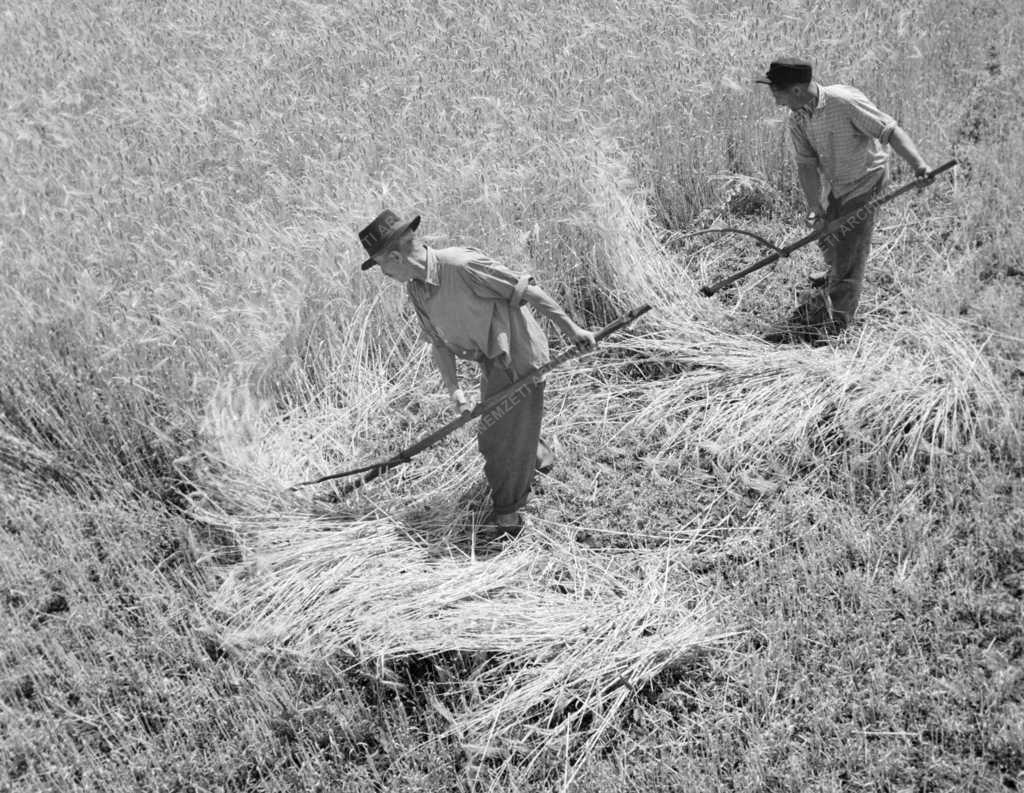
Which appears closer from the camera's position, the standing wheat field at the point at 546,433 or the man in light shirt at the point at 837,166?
the standing wheat field at the point at 546,433

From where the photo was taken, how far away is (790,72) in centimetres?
421

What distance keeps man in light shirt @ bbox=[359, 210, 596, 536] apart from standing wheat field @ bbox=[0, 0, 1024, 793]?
1.02 feet

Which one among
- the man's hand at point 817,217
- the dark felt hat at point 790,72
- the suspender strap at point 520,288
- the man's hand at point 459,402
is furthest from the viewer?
the man's hand at point 817,217

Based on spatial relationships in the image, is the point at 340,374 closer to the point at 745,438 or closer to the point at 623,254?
the point at 623,254

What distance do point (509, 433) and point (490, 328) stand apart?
0.45m

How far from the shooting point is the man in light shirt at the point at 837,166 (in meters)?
4.27

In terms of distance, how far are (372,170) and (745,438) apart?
126 inches

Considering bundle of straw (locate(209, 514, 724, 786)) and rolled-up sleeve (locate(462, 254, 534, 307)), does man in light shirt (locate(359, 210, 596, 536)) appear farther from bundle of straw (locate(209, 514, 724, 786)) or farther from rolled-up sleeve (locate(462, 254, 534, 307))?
bundle of straw (locate(209, 514, 724, 786))

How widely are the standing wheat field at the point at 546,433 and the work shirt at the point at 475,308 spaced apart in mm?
751

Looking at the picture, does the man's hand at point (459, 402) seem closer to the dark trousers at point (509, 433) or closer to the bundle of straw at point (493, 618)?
the dark trousers at point (509, 433)

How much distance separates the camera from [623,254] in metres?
5.06

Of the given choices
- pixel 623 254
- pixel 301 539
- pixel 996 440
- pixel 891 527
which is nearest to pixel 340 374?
pixel 301 539

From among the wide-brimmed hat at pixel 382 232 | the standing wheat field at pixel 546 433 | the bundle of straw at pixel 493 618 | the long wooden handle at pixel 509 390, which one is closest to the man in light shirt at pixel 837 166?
the standing wheat field at pixel 546 433

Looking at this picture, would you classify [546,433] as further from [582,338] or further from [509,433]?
[582,338]
